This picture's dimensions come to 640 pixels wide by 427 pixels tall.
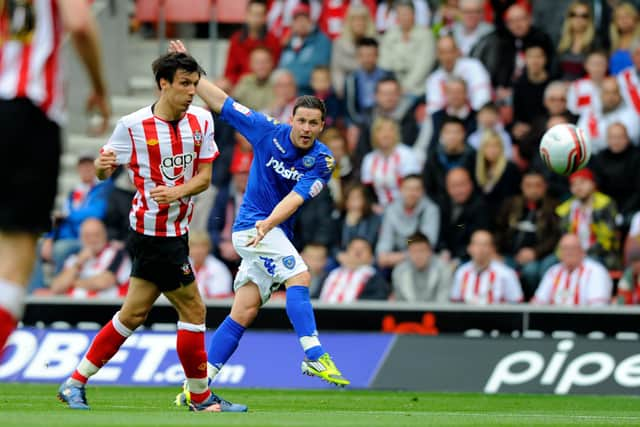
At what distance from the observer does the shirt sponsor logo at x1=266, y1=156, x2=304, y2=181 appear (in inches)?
453

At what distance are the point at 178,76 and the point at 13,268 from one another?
343cm

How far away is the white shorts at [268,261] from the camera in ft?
37.2

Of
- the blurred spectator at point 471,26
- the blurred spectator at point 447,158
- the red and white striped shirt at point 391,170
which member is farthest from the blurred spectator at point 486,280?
the blurred spectator at point 471,26

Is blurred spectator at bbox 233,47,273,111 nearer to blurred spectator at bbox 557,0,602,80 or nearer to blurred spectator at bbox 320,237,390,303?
blurred spectator at bbox 320,237,390,303

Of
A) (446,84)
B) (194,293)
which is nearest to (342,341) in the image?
(446,84)

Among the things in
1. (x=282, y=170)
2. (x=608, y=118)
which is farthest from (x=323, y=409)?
(x=608, y=118)

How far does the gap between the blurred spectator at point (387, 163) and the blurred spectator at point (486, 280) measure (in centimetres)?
175

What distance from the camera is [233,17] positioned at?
69.4ft

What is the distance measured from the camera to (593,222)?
16.0 meters

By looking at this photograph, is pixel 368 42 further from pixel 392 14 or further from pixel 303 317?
pixel 303 317

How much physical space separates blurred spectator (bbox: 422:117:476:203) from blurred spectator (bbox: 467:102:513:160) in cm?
22

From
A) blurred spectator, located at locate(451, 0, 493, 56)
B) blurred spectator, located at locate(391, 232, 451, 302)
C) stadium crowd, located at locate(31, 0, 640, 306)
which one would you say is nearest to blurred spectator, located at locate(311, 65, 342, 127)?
stadium crowd, located at locate(31, 0, 640, 306)

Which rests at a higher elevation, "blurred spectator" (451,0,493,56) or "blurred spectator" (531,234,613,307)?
"blurred spectator" (451,0,493,56)

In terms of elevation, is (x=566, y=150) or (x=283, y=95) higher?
(x=566, y=150)
